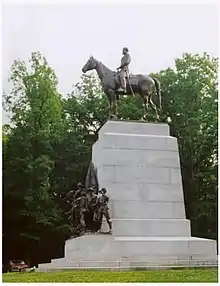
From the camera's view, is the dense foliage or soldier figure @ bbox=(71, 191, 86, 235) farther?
the dense foliage

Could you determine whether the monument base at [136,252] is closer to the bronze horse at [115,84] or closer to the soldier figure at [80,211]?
the soldier figure at [80,211]

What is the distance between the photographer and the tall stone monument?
1580 centimetres

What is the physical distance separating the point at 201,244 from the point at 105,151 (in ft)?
13.0

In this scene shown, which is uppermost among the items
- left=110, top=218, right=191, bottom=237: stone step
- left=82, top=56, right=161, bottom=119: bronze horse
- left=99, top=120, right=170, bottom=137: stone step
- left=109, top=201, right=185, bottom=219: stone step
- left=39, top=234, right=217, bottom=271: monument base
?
left=82, top=56, right=161, bottom=119: bronze horse

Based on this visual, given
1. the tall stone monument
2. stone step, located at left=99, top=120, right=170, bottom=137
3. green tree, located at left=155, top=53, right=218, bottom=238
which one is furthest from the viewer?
green tree, located at left=155, top=53, right=218, bottom=238

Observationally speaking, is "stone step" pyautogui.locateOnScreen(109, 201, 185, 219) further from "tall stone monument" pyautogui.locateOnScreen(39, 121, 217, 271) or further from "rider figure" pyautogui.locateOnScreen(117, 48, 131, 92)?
"rider figure" pyautogui.locateOnScreen(117, 48, 131, 92)

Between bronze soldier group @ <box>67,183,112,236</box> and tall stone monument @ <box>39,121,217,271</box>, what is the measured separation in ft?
1.56

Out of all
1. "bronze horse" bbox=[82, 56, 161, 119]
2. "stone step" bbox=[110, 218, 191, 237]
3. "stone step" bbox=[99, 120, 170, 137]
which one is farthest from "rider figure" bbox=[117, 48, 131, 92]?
"stone step" bbox=[110, 218, 191, 237]

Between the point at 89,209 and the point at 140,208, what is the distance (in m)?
1.59

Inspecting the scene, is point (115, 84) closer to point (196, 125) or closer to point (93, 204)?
point (93, 204)

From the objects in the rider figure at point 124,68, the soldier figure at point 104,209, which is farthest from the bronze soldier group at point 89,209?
the rider figure at point 124,68

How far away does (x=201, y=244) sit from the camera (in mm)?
16531

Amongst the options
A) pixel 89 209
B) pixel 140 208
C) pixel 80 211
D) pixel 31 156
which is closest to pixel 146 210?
pixel 140 208

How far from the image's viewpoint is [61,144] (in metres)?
27.6
